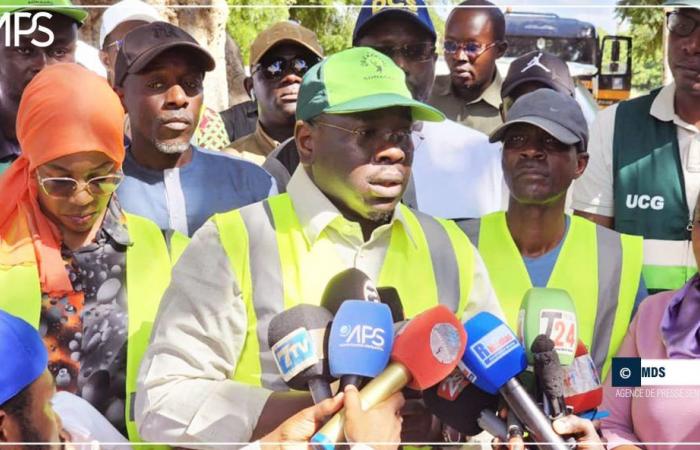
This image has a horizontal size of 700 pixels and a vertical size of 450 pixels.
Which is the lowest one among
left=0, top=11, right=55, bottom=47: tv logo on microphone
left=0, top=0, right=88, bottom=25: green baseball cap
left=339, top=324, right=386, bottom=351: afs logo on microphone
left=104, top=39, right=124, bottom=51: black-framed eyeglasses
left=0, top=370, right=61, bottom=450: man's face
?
left=0, top=370, right=61, bottom=450: man's face

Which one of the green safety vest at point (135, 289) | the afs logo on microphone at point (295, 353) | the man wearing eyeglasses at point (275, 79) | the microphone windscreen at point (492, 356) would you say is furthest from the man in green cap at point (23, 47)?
the microphone windscreen at point (492, 356)

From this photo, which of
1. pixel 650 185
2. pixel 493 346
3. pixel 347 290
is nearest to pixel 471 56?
pixel 650 185

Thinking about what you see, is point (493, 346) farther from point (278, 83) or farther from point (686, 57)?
point (278, 83)

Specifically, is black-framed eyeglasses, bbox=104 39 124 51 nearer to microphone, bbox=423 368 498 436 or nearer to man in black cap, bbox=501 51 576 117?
man in black cap, bbox=501 51 576 117

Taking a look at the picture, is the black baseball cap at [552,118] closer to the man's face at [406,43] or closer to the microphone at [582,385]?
the man's face at [406,43]

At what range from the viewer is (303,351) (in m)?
1.93

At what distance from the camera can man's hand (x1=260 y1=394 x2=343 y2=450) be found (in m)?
1.90

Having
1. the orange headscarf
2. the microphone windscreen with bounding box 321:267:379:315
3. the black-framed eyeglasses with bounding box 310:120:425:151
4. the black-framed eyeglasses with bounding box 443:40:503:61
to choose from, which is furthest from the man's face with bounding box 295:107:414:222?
the black-framed eyeglasses with bounding box 443:40:503:61

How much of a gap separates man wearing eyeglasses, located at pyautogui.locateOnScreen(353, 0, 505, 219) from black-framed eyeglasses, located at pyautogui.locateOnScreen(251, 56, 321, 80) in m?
0.15

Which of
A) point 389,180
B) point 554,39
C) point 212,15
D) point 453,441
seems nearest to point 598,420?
point 453,441

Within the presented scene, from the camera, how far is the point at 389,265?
7.22ft

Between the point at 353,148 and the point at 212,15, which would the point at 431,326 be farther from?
the point at 212,15

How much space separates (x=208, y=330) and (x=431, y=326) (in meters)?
0.43

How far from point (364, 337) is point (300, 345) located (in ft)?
0.37
